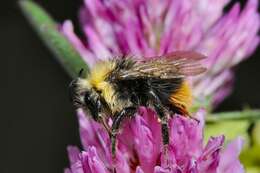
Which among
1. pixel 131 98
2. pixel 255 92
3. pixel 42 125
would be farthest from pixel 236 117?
pixel 42 125

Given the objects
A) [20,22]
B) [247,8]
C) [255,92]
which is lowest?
[247,8]

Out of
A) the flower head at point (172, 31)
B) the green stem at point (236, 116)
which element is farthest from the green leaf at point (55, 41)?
the green stem at point (236, 116)

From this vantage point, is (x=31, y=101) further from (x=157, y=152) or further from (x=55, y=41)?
(x=157, y=152)

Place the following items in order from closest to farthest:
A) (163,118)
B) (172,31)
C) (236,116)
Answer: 1. (163,118)
2. (236,116)
3. (172,31)

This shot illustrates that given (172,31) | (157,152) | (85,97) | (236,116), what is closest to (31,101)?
(172,31)

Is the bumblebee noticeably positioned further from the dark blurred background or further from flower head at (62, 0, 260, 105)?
the dark blurred background

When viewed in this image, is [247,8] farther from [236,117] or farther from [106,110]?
[106,110]

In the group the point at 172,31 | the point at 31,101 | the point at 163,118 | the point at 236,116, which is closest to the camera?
the point at 163,118
